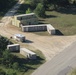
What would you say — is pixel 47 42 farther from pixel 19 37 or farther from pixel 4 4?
pixel 4 4

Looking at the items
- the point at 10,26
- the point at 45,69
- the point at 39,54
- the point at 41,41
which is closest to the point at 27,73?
the point at 45,69

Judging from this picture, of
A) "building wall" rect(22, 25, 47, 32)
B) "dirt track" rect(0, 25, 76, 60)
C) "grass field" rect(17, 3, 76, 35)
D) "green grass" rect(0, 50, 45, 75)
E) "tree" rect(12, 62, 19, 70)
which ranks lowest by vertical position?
"grass field" rect(17, 3, 76, 35)

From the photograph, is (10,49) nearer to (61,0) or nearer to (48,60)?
(48,60)

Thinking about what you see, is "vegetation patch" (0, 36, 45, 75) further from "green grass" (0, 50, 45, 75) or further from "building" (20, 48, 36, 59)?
"building" (20, 48, 36, 59)

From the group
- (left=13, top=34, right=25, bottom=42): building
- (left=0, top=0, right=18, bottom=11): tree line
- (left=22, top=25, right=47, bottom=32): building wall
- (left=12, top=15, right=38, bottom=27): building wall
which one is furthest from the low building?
(left=0, top=0, right=18, bottom=11): tree line

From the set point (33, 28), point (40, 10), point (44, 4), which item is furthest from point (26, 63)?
point (44, 4)

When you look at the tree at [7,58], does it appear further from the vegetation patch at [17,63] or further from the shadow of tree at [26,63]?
the shadow of tree at [26,63]
